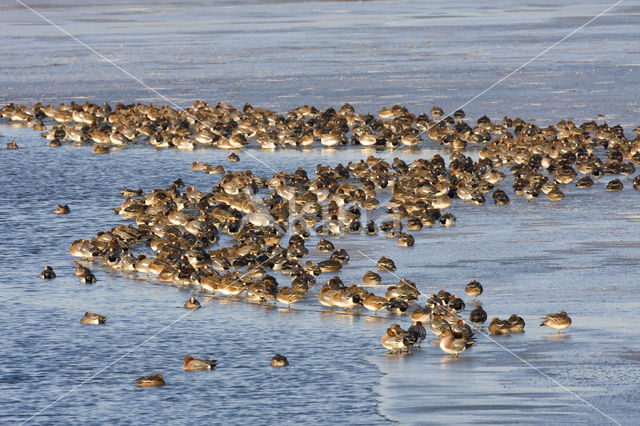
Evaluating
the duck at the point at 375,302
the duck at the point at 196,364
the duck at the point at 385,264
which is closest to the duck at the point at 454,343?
the duck at the point at 375,302

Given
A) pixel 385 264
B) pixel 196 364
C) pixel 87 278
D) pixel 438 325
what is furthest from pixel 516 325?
pixel 87 278

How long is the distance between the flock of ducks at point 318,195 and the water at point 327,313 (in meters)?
0.35

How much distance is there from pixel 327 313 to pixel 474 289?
2274mm

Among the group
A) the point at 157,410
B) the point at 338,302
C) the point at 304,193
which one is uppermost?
the point at 304,193

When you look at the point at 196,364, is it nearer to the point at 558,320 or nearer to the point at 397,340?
the point at 397,340

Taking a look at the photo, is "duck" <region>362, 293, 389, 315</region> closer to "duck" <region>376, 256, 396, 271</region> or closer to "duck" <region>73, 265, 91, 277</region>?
"duck" <region>376, 256, 396, 271</region>

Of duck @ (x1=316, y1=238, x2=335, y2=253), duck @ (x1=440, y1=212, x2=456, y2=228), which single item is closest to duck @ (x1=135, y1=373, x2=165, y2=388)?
duck @ (x1=316, y1=238, x2=335, y2=253)

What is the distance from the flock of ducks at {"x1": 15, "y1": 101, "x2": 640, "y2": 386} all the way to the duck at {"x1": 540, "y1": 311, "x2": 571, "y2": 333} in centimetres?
2

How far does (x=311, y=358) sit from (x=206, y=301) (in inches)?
142

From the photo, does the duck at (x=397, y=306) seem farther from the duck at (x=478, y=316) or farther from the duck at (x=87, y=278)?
the duck at (x=87, y=278)

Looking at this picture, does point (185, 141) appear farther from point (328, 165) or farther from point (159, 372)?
point (159, 372)

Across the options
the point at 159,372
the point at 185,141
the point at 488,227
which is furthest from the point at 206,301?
the point at 185,141

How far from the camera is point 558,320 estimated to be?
1527 cm

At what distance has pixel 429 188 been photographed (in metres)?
24.3
